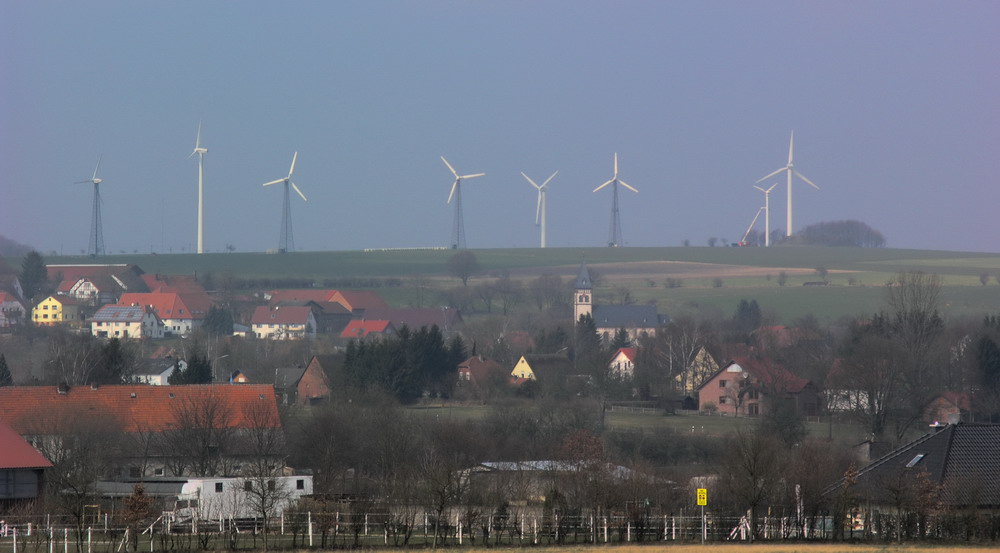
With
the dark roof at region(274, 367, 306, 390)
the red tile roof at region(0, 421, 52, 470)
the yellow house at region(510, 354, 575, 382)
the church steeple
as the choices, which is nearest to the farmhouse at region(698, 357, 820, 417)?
the yellow house at region(510, 354, 575, 382)

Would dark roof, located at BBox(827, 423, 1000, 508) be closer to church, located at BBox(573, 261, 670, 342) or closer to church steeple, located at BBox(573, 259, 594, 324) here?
church, located at BBox(573, 261, 670, 342)

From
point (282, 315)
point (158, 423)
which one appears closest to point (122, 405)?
point (158, 423)

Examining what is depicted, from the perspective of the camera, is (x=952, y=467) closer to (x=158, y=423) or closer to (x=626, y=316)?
(x=158, y=423)

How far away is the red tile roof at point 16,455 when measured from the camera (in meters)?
47.0

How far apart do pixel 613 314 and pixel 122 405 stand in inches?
4108

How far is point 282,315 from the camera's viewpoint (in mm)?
163375

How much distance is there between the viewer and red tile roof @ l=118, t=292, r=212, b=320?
16175 centimetres

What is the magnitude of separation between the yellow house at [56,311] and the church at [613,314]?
50230mm

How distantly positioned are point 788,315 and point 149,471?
10435 cm

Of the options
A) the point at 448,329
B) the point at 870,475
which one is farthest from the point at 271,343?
the point at 870,475

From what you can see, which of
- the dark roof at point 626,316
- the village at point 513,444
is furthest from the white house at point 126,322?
the dark roof at point 626,316

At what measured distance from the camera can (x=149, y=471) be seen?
5806 centimetres

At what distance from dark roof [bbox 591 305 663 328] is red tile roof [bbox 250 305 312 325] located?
96.5 ft

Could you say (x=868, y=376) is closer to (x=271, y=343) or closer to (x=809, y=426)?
(x=809, y=426)
